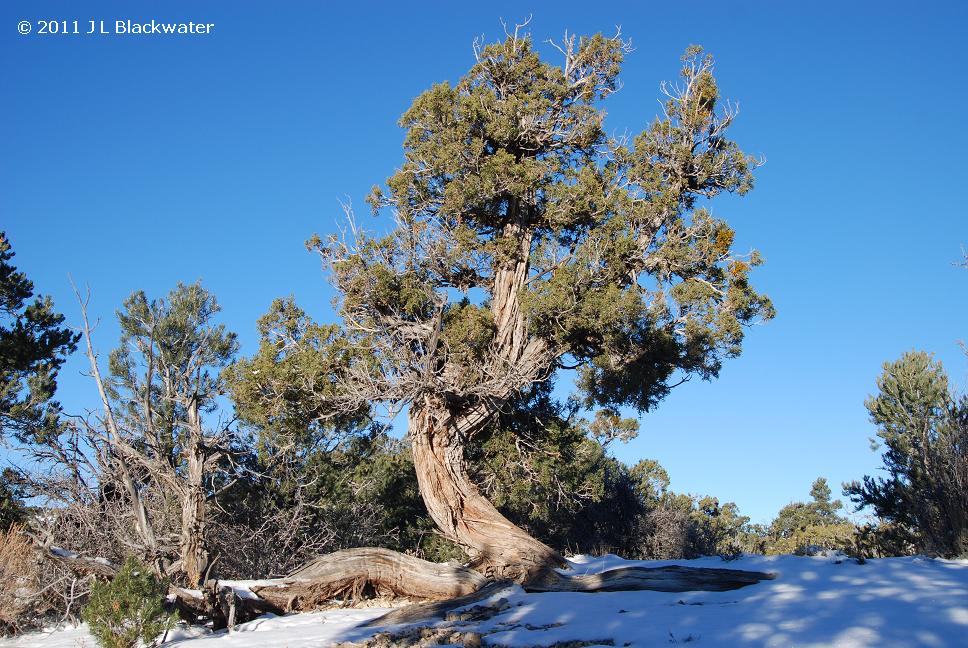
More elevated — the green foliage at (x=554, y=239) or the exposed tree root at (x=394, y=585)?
the green foliage at (x=554, y=239)

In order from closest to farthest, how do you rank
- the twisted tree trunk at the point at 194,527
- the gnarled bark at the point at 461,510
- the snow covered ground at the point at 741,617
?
the snow covered ground at the point at 741,617 < the twisted tree trunk at the point at 194,527 < the gnarled bark at the point at 461,510

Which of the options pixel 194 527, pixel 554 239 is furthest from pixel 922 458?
pixel 194 527

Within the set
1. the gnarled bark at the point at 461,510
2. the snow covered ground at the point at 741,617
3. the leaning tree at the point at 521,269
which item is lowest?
the snow covered ground at the point at 741,617

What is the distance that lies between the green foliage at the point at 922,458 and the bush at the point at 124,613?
9.51 meters

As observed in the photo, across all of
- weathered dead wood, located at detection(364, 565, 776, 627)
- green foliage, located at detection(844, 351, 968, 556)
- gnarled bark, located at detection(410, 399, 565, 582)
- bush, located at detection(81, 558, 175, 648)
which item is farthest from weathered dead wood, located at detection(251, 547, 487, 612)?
green foliage, located at detection(844, 351, 968, 556)

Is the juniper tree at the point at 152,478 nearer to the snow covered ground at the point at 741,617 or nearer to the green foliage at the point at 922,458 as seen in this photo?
the snow covered ground at the point at 741,617

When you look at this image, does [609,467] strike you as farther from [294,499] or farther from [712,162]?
[712,162]

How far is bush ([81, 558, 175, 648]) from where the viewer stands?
719 cm

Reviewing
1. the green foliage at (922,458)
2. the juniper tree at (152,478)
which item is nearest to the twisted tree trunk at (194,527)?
the juniper tree at (152,478)

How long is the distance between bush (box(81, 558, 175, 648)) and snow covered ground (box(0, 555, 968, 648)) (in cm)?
49

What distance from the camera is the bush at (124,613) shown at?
7.19m

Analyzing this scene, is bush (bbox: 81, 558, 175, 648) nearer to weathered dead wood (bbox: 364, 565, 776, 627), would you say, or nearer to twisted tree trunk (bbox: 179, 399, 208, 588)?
weathered dead wood (bbox: 364, 565, 776, 627)

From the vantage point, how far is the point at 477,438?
12859 millimetres

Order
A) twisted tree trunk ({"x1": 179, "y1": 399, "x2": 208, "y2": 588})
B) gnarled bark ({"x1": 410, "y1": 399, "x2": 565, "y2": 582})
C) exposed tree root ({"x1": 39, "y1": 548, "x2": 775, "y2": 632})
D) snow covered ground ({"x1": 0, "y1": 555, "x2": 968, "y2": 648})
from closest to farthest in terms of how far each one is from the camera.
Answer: snow covered ground ({"x1": 0, "y1": 555, "x2": 968, "y2": 648}), exposed tree root ({"x1": 39, "y1": 548, "x2": 775, "y2": 632}), twisted tree trunk ({"x1": 179, "y1": 399, "x2": 208, "y2": 588}), gnarled bark ({"x1": 410, "y1": 399, "x2": 565, "y2": 582})
